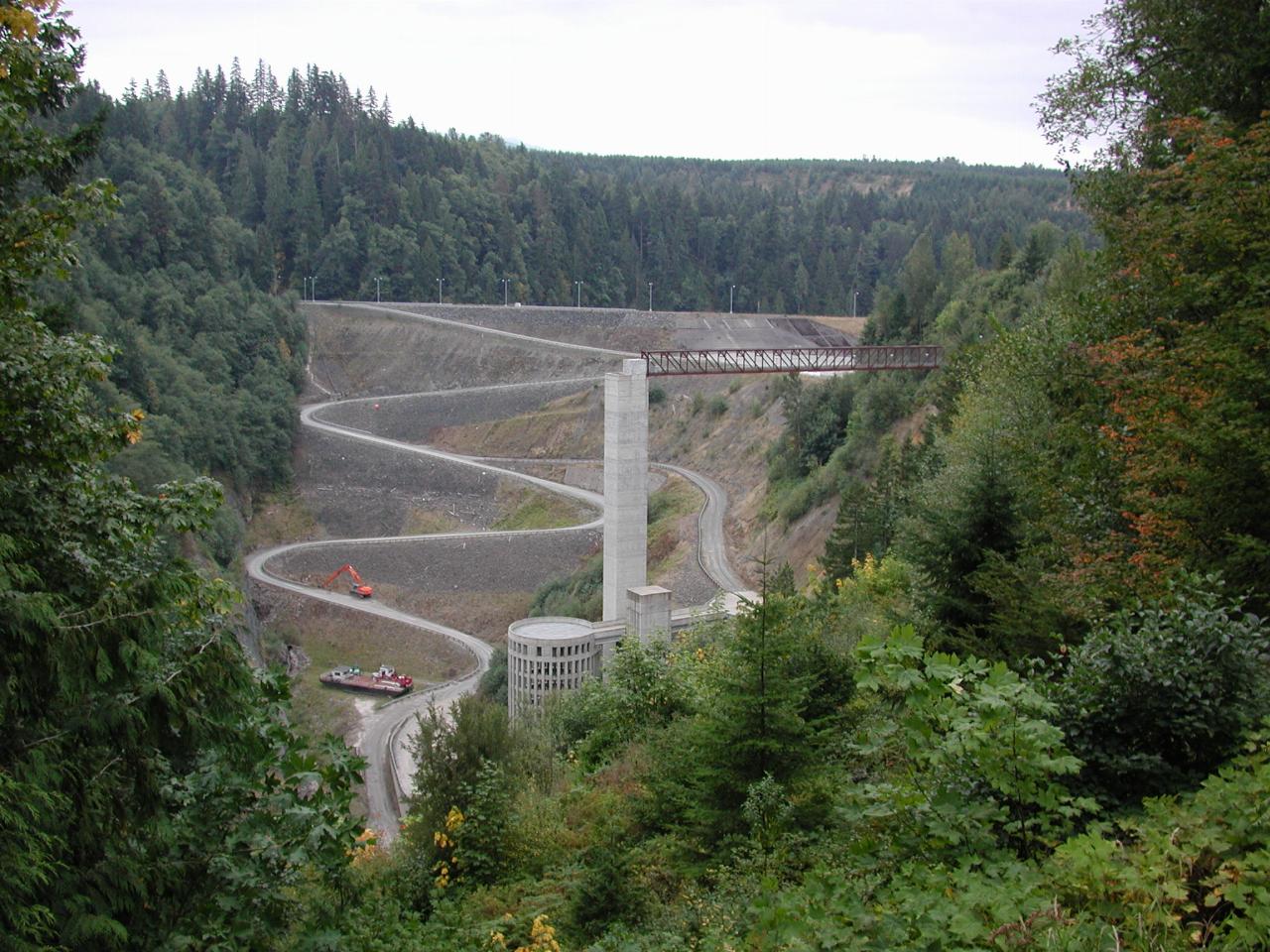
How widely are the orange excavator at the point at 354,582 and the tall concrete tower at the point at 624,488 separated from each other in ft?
82.8

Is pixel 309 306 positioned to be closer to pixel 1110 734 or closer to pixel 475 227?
pixel 475 227

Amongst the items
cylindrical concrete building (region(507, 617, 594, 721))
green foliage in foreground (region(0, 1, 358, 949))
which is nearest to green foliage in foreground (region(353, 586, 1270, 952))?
green foliage in foreground (region(0, 1, 358, 949))

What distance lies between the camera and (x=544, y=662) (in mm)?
31609

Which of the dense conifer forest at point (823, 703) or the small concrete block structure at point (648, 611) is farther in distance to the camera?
the small concrete block structure at point (648, 611)

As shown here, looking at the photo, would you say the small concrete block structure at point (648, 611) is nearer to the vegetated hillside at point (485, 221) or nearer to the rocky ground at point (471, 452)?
the rocky ground at point (471, 452)

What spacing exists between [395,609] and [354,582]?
185 inches

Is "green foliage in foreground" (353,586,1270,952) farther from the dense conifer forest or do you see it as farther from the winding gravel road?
the winding gravel road

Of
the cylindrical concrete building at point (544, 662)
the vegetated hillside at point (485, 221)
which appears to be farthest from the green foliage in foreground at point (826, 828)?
the vegetated hillside at point (485, 221)

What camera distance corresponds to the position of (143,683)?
630cm

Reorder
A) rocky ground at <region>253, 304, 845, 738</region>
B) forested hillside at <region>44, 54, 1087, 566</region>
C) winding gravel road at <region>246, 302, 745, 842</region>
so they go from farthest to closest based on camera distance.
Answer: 1. forested hillside at <region>44, 54, 1087, 566</region>
2. rocky ground at <region>253, 304, 845, 738</region>
3. winding gravel road at <region>246, 302, 745, 842</region>

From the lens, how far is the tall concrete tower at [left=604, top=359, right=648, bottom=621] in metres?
37.4

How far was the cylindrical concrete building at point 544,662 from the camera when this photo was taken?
31594mm

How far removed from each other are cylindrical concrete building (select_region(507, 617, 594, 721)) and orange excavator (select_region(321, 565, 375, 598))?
28423 mm

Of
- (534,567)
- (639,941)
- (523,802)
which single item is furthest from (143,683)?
(534,567)
